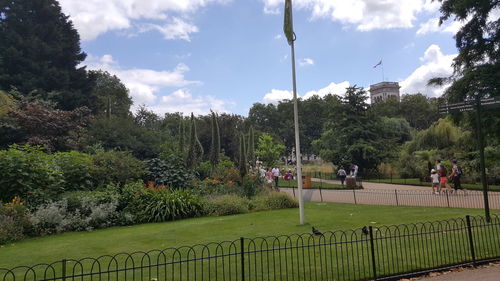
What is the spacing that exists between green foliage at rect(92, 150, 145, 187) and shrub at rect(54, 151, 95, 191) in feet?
1.60

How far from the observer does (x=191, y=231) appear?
9898 millimetres

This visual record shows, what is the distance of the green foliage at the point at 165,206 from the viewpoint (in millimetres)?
12562

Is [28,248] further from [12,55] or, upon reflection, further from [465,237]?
[12,55]

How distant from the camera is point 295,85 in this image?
11.2 meters

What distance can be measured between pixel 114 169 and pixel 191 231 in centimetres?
722

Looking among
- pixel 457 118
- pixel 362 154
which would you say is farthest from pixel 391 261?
pixel 362 154

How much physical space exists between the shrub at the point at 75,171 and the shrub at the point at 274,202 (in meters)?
6.93

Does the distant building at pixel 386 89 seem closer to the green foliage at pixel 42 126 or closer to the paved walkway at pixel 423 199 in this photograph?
the paved walkway at pixel 423 199

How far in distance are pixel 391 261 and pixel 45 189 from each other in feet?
37.9

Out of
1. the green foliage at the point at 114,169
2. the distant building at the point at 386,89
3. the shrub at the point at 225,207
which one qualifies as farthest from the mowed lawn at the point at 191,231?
the distant building at the point at 386,89

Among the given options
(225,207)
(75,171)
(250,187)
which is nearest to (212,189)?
(250,187)

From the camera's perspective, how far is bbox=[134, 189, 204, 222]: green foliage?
12.6m

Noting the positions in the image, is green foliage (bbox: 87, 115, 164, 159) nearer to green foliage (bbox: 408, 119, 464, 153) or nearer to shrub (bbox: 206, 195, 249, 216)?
shrub (bbox: 206, 195, 249, 216)

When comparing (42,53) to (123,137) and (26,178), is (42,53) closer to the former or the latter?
(123,137)
